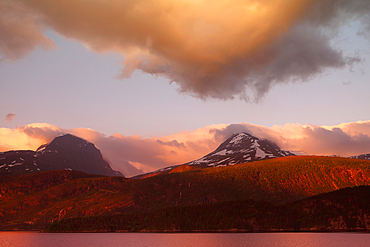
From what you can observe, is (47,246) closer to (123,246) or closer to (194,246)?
(123,246)

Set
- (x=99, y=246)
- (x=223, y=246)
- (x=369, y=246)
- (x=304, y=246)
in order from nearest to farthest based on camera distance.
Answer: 1. (x=369, y=246)
2. (x=304, y=246)
3. (x=223, y=246)
4. (x=99, y=246)

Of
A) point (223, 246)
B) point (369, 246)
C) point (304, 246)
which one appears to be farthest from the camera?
point (223, 246)

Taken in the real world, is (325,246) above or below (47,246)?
below

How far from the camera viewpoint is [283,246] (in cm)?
14200

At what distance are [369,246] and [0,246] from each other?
18776 cm

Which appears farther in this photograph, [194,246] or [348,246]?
[194,246]

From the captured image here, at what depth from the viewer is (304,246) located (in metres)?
141

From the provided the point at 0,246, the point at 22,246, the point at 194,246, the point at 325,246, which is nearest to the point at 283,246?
the point at 325,246

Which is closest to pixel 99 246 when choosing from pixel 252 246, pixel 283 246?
pixel 252 246

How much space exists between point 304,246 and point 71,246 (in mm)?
119081

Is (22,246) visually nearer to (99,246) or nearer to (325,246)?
(99,246)

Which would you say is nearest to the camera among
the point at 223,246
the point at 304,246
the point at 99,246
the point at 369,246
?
the point at 369,246

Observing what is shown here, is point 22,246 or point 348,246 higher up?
point 22,246

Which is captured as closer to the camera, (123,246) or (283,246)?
(283,246)
